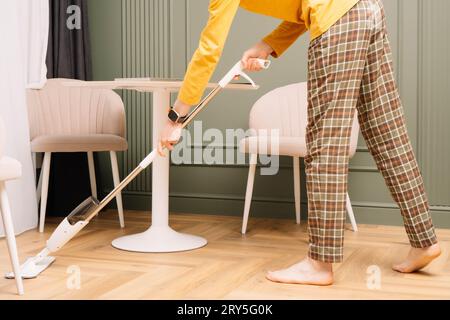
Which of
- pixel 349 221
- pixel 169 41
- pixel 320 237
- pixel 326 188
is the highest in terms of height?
pixel 169 41

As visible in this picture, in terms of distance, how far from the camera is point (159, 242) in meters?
2.34

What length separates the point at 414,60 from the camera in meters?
2.88

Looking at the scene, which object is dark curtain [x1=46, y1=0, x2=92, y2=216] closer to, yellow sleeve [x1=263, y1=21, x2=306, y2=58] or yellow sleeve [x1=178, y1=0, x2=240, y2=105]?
yellow sleeve [x1=263, y1=21, x2=306, y2=58]

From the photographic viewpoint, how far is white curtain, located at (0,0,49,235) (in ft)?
8.53

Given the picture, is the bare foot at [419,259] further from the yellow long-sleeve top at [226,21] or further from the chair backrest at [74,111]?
the chair backrest at [74,111]

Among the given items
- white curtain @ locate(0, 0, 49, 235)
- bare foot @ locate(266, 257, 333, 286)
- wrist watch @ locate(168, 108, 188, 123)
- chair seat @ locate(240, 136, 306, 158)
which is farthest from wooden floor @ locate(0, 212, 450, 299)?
wrist watch @ locate(168, 108, 188, 123)

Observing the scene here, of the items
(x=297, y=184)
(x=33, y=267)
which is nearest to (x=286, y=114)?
(x=297, y=184)

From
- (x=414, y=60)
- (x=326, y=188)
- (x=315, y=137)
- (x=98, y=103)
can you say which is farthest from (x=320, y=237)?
(x=98, y=103)

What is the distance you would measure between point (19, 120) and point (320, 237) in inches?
62.9

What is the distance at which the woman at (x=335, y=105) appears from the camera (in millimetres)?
1647

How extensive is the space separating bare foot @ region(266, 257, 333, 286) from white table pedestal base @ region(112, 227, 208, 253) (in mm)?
606

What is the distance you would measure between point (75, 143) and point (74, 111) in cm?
36

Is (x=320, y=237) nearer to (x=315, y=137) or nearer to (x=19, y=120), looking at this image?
(x=315, y=137)

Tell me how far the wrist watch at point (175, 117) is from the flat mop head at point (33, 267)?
654 millimetres
